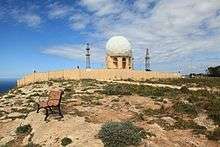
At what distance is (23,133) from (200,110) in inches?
454

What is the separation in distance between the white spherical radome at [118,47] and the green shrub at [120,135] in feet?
141

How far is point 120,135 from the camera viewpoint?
15.6 meters

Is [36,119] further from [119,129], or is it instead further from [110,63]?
[110,63]

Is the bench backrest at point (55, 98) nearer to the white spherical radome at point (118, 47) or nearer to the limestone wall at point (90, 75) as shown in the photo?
the limestone wall at point (90, 75)

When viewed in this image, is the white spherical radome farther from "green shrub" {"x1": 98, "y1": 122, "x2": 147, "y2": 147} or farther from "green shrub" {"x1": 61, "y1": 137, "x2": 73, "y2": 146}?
"green shrub" {"x1": 61, "y1": 137, "x2": 73, "y2": 146}

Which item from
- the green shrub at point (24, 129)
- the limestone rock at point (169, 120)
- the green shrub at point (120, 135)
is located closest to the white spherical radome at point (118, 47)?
the limestone rock at point (169, 120)

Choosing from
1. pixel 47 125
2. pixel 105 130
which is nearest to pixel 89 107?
pixel 47 125

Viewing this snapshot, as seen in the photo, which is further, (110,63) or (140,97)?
(110,63)

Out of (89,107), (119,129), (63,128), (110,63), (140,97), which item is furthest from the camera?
(110,63)

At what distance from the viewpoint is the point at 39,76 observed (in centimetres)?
4797

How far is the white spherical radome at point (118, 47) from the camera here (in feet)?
194

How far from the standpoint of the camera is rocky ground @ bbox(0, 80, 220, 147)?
54.6 ft

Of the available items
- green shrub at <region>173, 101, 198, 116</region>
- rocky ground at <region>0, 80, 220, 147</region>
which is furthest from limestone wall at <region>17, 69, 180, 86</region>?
green shrub at <region>173, 101, 198, 116</region>

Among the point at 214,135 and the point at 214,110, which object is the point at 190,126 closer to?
the point at 214,135
